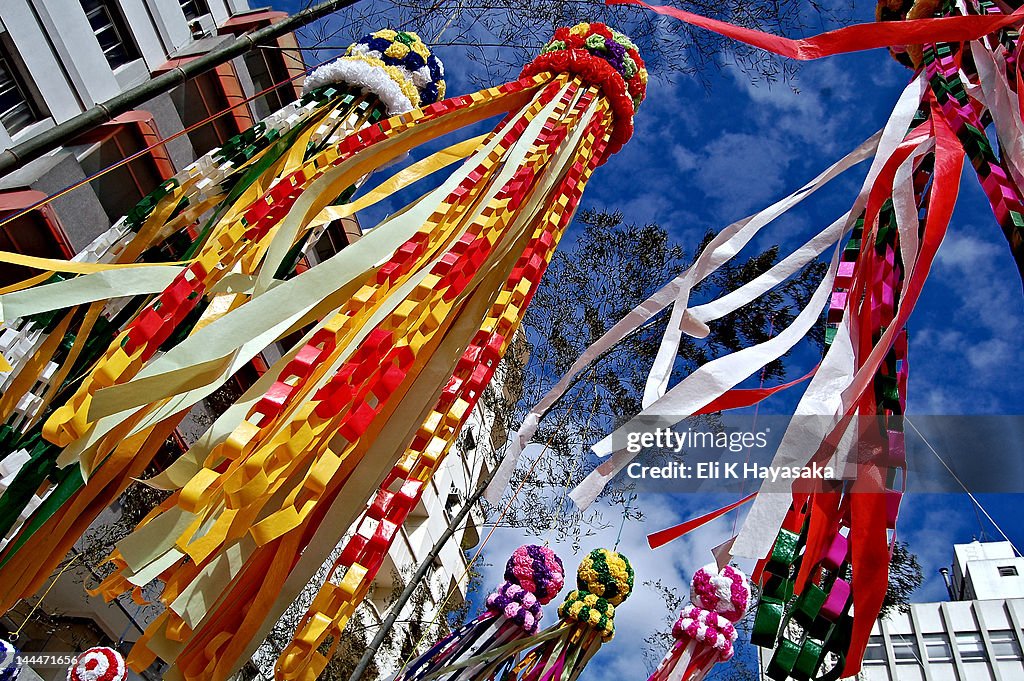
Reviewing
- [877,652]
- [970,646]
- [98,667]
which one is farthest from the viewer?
[877,652]

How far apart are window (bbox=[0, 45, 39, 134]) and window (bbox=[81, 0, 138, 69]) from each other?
0.66m

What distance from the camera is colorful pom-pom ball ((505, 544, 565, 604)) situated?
13.0ft

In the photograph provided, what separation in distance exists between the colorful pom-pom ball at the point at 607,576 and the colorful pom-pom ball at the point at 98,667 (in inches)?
86.1

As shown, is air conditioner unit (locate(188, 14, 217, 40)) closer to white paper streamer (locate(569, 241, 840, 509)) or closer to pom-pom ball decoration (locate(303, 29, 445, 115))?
pom-pom ball decoration (locate(303, 29, 445, 115))

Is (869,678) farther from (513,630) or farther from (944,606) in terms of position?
(513,630)

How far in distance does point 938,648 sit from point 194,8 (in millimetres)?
20049

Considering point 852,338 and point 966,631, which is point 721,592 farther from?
point 966,631

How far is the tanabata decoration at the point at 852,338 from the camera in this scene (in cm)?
137

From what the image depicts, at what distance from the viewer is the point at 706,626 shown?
3445 millimetres

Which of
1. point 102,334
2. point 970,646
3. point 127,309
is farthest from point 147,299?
point 970,646

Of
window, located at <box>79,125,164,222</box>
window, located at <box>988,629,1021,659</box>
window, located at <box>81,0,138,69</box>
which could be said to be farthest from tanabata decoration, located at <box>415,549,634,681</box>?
window, located at <box>988,629,1021,659</box>

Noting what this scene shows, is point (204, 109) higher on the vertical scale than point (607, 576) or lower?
higher

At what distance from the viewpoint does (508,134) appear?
2.56 m

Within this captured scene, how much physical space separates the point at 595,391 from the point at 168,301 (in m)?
3.27
